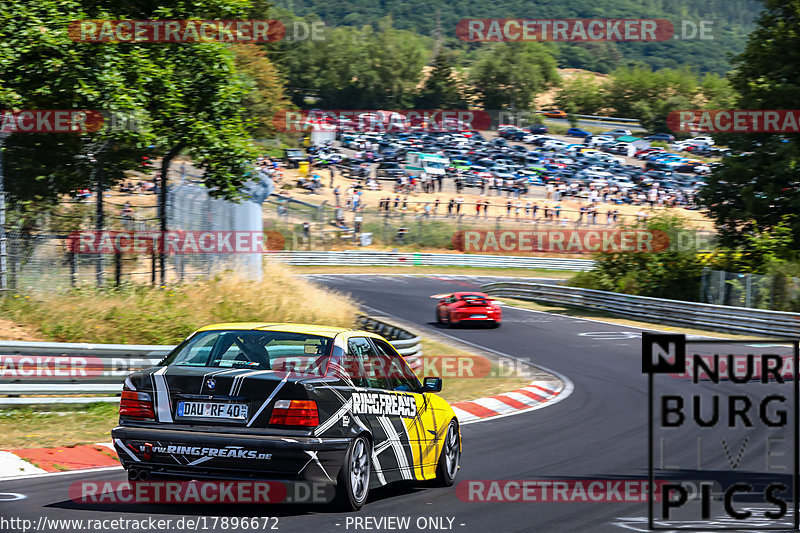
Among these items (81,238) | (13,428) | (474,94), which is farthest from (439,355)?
(474,94)

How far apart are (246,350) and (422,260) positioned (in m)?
45.0

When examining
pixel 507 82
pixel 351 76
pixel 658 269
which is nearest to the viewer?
pixel 658 269

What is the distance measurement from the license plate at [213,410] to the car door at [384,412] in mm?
852

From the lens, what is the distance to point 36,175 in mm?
18922

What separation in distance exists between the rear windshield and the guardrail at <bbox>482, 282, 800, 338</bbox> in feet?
71.4

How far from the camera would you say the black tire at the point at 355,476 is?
6.60 meters

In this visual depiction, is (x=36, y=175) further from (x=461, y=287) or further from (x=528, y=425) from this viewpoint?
(x=461, y=287)

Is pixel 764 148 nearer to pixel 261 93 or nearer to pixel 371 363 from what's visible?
pixel 371 363

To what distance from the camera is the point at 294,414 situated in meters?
6.44
